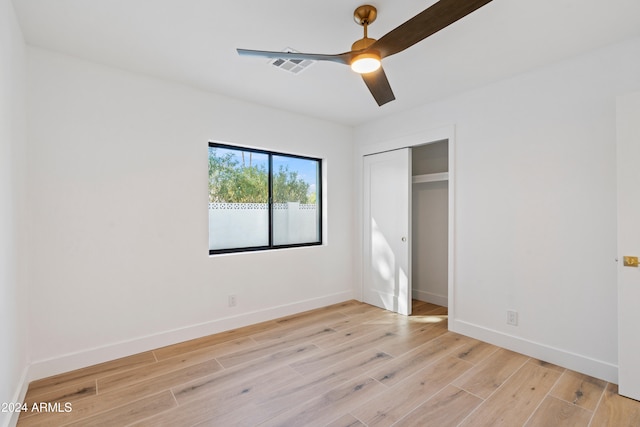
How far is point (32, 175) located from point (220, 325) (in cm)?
207

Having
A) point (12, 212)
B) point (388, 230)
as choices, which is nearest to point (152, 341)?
point (12, 212)

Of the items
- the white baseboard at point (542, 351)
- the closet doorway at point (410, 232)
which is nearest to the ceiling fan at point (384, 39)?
the closet doorway at point (410, 232)

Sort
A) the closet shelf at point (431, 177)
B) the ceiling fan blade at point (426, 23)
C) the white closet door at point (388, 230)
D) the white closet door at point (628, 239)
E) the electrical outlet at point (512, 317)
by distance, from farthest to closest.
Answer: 1. the closet shelf at point (431, 177)
2. the white closet door at point (388, 230)
3. the electrical outlet at point (512, 317)
4. the white closet door at point (628, 239)
5. the ceiling fan blade at point (426, 23)

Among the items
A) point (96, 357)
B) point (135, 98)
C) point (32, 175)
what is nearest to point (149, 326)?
point (96, 357)

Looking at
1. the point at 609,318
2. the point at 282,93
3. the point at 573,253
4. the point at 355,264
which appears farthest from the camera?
the point at 355,264

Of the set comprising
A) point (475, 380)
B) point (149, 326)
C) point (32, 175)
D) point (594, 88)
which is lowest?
point (475, 380)

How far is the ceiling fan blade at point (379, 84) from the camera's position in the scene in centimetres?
213

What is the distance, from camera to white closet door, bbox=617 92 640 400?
207cm

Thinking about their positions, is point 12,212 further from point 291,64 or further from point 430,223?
point 430,223

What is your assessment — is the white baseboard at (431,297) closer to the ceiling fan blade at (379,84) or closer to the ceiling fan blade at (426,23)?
the ceiling fan blade at (379,84)

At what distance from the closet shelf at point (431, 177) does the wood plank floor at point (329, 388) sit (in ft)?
6.31

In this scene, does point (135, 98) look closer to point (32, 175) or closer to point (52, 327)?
point (32, 175)

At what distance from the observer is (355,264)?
4.46 meters

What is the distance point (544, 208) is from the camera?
264 cm
